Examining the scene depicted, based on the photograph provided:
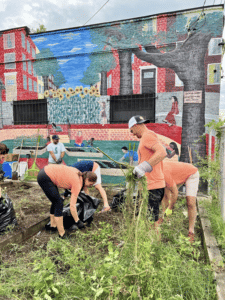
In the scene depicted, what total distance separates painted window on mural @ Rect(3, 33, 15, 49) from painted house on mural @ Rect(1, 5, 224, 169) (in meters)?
0.33

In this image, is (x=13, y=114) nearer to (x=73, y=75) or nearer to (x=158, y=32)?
(x=73, y=75)

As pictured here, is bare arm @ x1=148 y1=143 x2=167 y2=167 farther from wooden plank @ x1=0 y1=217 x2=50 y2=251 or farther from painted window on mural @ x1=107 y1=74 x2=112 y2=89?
painted window on mural @ x1=107 y1=74 x2=112 y2=89

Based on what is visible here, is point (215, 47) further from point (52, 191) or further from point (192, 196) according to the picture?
point (52, 191)

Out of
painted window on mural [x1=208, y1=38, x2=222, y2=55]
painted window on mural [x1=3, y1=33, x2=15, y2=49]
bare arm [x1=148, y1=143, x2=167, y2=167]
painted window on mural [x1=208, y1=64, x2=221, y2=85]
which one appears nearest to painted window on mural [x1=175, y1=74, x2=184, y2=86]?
painted window on mural [x1=208, y1=64, x2=221, y2=85]

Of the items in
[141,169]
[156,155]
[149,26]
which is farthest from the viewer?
[149,26]

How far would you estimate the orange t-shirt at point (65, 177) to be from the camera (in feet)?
10.5

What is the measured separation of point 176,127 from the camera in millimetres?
5949

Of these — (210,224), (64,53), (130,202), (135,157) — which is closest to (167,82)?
(135,157)

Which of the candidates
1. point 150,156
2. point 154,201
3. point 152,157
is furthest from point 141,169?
point 154,201

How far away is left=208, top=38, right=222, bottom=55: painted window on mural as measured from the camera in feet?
17.8

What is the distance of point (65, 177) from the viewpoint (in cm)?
325

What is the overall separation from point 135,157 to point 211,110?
254 cm

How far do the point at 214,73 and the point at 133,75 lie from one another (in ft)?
7.62

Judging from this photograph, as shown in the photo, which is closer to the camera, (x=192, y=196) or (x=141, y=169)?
(x=141, y=169)
